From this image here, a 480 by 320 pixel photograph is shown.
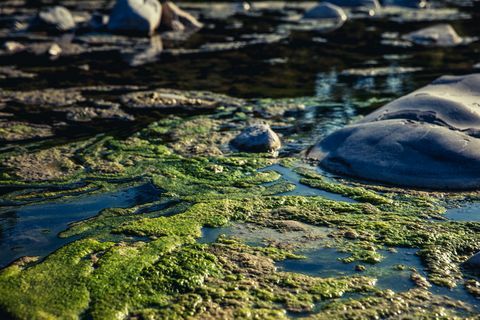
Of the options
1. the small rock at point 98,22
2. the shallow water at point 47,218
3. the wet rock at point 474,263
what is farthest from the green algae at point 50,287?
the small rock at point 98,22

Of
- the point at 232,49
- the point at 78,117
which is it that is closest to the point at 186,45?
the point at 232,49

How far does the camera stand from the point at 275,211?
5117mm

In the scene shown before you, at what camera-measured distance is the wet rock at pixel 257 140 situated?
654cm

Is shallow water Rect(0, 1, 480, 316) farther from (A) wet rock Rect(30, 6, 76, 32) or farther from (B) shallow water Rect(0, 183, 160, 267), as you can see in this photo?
(A) wet rock Rect(30, 6, 76, 32)

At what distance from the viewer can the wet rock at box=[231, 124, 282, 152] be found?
6.54 m

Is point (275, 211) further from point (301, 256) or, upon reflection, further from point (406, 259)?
point (406, 259)

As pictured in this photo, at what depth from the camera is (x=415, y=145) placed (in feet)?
19.2

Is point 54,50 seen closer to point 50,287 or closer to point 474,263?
point 50,287

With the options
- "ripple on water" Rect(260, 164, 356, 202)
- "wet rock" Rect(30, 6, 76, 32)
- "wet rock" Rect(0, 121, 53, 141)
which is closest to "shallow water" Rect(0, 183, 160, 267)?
"ripple on water" Rect(260, 164, 356, 202)

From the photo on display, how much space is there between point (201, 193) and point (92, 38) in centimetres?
832

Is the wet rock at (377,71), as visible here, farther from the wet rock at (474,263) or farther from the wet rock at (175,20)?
the wet rock at (474,263)

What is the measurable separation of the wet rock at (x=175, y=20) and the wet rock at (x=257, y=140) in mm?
7962

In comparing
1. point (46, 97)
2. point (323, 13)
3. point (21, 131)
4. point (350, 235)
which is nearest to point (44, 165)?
point (21, 131)

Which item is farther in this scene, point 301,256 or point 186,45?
point 186,45
